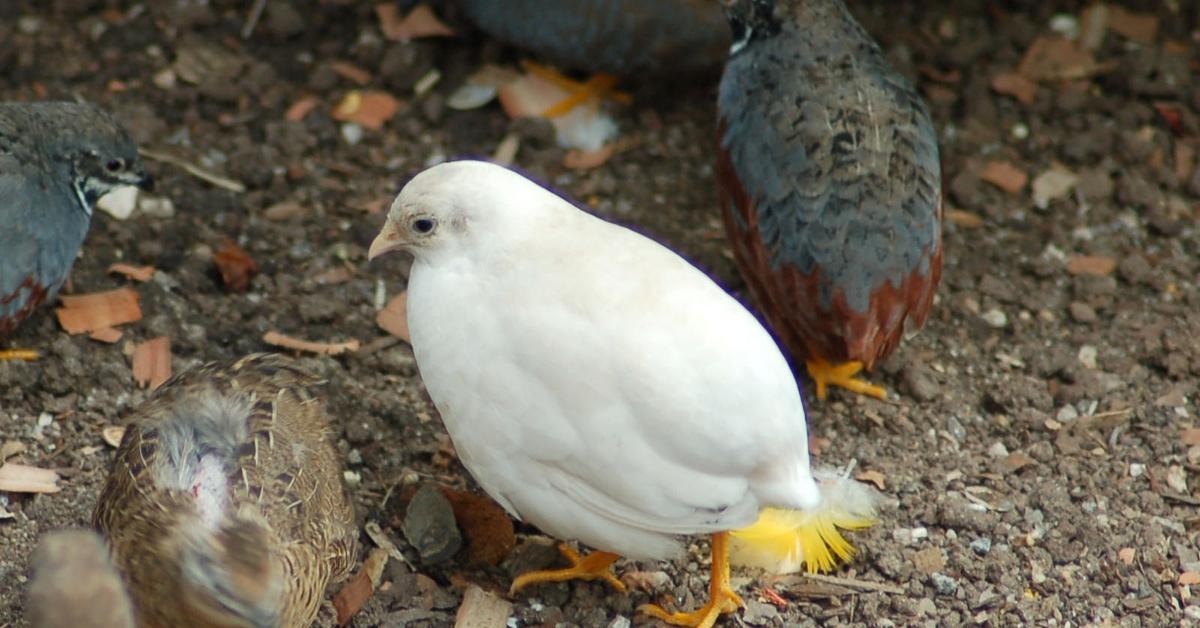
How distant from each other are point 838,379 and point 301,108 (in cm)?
230

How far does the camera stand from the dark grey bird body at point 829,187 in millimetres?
4184

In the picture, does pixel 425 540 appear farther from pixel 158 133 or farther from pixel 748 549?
pixel 158 133

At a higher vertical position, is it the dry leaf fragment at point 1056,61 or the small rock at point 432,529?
the dry leaf fragment at point 1056,61

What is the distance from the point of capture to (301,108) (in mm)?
5465

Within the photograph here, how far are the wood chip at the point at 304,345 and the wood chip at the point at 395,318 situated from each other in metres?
0.15

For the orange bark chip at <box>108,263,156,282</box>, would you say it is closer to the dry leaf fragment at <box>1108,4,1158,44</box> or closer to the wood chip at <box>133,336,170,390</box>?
the wood chip at <box>133,336,170,390</box>

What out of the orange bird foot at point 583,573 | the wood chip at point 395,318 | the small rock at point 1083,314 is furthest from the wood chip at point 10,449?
the small rock at point 1083,314

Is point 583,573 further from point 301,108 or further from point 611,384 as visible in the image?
point 301,108

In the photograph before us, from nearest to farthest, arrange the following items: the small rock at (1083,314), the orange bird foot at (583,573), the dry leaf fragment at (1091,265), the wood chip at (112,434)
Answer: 1. the orange bird foot at (583,573)
2. the wood chip at (112,434)
3. the small rock at (1083,314)
4. the dry leaf fragment at (1091,265)

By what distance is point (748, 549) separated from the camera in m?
3.99

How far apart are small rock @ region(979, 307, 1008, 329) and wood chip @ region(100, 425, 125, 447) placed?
108 inches

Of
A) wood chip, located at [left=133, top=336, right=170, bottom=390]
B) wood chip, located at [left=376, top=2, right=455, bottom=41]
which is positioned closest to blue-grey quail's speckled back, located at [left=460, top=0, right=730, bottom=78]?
wood chip, located at [left=376, top=2, right=455, bottom=41]

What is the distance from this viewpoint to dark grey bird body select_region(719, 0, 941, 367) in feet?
13.7

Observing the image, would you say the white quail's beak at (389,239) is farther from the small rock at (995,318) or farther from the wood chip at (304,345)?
the small rock at (995,318)
